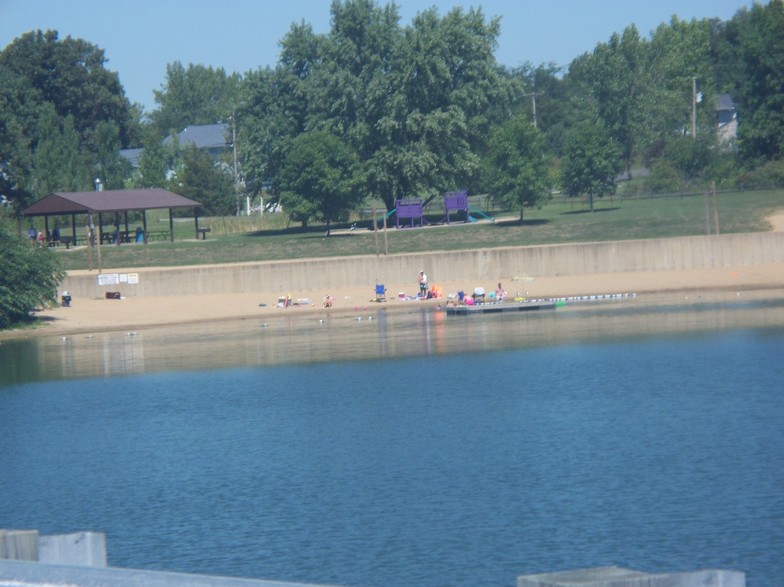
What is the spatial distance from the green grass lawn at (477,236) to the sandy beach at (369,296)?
5.55 metres

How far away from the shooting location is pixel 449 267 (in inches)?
2121

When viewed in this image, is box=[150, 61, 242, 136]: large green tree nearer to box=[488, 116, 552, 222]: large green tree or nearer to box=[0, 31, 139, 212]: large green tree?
box=[0, 31, 139, 212]: large green tree

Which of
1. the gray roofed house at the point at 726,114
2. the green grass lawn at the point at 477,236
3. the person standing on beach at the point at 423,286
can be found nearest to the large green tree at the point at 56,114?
the green grass lawn at the point at 477,236

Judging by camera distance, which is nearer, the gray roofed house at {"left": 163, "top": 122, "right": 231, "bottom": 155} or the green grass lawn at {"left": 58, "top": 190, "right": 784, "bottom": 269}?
the green grass lawn at {"left": 58, "top": 190, "right": 784, "bottom": 269}

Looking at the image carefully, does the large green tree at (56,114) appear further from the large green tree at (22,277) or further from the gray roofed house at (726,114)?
the gray roofed house at (726,114)

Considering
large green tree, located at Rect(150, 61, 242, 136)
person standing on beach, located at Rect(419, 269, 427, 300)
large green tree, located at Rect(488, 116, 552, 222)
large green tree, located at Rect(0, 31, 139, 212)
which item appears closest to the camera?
person standing on beach, located at Rect(419, 269, 427, 300)

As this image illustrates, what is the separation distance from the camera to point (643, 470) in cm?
1945

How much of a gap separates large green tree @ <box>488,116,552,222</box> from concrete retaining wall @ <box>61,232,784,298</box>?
10.6m

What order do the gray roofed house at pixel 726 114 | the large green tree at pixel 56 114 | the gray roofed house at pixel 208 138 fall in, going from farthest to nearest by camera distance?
1. the gray roofed house at pixel 208 138
2. the gray roofed house at pixel 726 114
3. the large green tree at pixel 56 114

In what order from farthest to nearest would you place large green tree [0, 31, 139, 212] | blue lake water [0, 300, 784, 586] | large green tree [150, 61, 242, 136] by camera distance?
large green tree [150, 61, 242, 136]
large green tree [0, 31, 139, 212]
blue lake water [0, 300, 784, 586]

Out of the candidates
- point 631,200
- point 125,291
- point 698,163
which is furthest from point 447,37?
point 125,291

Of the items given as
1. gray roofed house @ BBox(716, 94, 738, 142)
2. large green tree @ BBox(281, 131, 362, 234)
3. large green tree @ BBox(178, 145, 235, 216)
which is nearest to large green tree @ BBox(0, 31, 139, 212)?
large green tree @ BBox(178, 145, 235, 216)

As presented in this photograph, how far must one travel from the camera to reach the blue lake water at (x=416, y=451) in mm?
15242

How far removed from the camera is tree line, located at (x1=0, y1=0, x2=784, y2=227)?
6788cm
